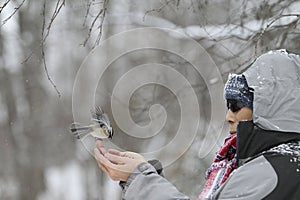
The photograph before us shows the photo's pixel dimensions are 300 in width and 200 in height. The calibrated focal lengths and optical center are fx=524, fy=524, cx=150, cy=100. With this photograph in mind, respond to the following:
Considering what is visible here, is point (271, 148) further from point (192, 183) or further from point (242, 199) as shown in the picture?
point (192, 183)

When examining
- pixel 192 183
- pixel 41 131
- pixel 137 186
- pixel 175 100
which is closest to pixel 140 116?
pixel 175 100

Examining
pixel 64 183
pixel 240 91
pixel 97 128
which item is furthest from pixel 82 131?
pixel 64 183

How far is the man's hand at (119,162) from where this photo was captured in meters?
1.00

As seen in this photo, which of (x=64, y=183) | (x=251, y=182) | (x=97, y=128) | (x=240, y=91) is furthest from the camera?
(x=64, y=183)

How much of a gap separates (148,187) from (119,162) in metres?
0.09

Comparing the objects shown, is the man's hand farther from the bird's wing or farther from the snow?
the snow

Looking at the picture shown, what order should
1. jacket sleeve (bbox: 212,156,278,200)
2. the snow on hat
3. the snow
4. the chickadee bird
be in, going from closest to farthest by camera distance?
1. jacket sleeve (bbox: 212,156,278,200)
2. the snow on hat
3. the chickadee bird
4. the snow

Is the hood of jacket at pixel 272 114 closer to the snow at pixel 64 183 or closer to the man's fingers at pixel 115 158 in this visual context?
the man's fingers at pixel 115 158

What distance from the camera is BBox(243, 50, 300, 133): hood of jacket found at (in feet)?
3.04

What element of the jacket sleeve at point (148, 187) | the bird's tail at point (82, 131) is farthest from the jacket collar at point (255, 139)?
the bird's tail at point (82, 131)

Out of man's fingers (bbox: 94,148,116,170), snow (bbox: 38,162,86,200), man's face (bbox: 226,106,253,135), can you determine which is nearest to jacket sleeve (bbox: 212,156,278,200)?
man's face (bbox: 226,106,253,135)

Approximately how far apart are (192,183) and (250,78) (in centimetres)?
279

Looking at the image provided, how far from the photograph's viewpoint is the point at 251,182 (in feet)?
2.84

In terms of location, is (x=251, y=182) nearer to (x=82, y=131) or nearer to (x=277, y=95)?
(x=277, y=95)
